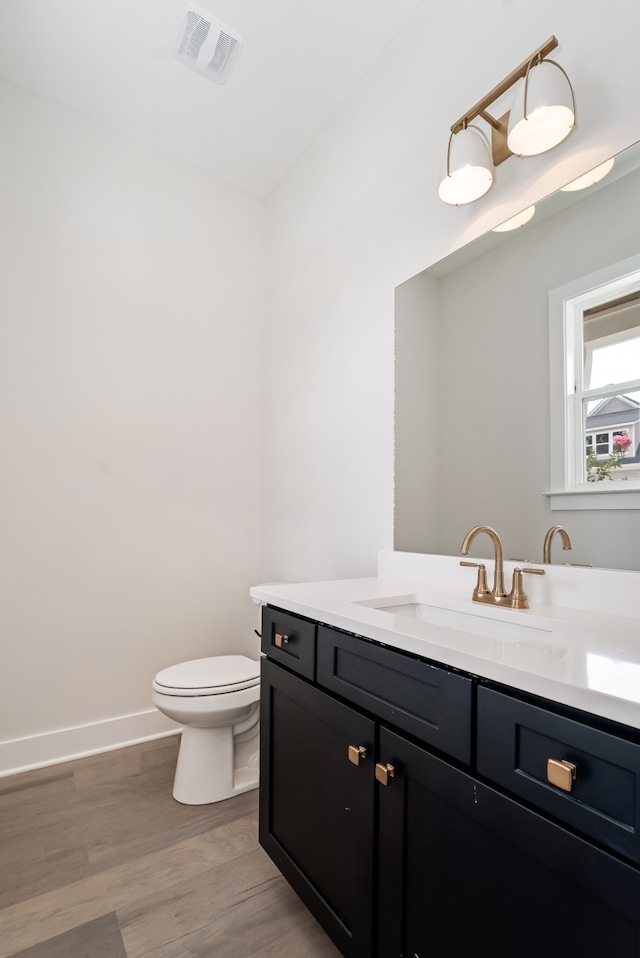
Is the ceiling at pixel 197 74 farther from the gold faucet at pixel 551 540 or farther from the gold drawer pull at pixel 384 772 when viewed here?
the gold drawer pull at pixel 384 772

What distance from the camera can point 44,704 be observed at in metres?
2.04

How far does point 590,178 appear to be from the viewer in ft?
3.79

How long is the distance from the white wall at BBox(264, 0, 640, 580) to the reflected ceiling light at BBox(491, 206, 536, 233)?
2 centimetres

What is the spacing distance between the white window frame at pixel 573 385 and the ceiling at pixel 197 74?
4.35ft

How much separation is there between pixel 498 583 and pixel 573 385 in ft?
1.73

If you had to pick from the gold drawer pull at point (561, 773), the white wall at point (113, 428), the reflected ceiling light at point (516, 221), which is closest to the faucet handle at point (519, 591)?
the gold drawer pull at point (561, 773)

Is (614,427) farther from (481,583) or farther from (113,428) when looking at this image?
(113,428)

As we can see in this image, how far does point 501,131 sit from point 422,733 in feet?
4.97

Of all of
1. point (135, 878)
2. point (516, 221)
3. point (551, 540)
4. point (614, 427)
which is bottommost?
point (135, 878)

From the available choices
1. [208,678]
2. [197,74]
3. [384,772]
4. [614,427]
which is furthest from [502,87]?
[208,678]

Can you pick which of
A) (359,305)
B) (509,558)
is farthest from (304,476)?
(509,558)

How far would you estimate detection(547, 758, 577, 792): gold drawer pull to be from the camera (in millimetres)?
614

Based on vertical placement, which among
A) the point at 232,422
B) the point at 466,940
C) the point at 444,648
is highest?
the point at 232,422

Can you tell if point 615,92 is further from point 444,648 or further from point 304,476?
point 304,476
